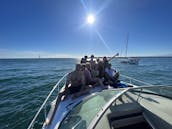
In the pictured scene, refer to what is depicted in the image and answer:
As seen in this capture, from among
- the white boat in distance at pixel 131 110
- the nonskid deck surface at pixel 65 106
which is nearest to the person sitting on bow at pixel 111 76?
the nonskid deck surface at pixel 65 106

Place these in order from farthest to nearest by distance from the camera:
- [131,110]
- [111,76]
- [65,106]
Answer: [111,76], [65,106], [131,110]

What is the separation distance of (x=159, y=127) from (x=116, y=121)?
2.33ft

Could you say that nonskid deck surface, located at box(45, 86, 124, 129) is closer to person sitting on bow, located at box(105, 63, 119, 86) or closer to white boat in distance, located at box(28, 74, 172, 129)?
white boat in distance, located at box(28, 74, 172, 129)

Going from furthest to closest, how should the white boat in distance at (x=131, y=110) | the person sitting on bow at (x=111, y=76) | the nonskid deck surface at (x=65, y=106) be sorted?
the person sitting on bow at (x=111, y=76) → the nonskid deck surface at (x=65, y=106) → the white boat in distance at (x=131, y=110)

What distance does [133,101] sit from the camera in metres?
2.76

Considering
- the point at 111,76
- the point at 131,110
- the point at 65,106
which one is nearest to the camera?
the point at 131,110

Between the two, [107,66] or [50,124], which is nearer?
[50,124]

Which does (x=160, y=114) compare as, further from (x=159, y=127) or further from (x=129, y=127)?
(x=129, y=127)

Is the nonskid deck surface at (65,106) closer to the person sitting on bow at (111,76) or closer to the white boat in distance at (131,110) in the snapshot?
the white boat in distance at (131,110)

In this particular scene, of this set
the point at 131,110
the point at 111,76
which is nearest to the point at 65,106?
the point at 131,110

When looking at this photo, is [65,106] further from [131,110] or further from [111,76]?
[111,76]

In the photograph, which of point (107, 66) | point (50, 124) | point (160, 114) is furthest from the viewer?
point (107, 66)

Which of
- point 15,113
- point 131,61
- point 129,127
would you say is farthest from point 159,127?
point 131,61

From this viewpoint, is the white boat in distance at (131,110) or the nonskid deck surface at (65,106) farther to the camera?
the nonskid deck surface at (65,106)
